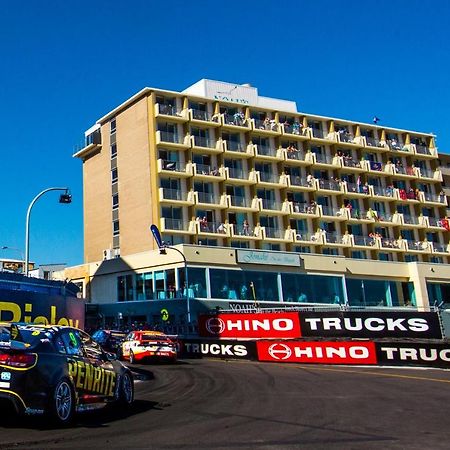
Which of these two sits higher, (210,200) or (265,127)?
(265,127)

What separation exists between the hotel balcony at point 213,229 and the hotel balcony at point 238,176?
14.5 feet

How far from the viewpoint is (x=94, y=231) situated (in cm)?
5728

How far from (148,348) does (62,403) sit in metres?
15.5

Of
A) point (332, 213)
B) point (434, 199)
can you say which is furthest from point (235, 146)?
point (434, 199)

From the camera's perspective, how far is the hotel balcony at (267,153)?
5550 centimetres

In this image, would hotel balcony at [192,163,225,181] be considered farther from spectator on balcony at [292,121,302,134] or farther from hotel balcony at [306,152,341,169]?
hotel balcony at [306,152,341,169]

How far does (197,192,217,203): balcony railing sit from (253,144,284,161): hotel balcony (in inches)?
256

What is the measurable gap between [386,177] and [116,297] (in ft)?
112

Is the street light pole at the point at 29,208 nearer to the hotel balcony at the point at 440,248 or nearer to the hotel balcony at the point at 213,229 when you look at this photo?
the hotel balcony at the point at 213,229

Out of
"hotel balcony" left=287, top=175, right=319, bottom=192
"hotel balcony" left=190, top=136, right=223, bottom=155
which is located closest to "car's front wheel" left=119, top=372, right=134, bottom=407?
"hotel balcony" left=190, top=136, right=223, bottom=155

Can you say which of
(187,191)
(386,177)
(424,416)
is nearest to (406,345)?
(424,416)

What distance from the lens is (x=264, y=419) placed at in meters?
9.28

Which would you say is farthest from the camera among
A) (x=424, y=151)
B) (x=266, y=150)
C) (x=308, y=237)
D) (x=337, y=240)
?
(x=424, y=151)

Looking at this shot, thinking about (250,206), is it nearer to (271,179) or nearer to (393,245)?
(271,179)
